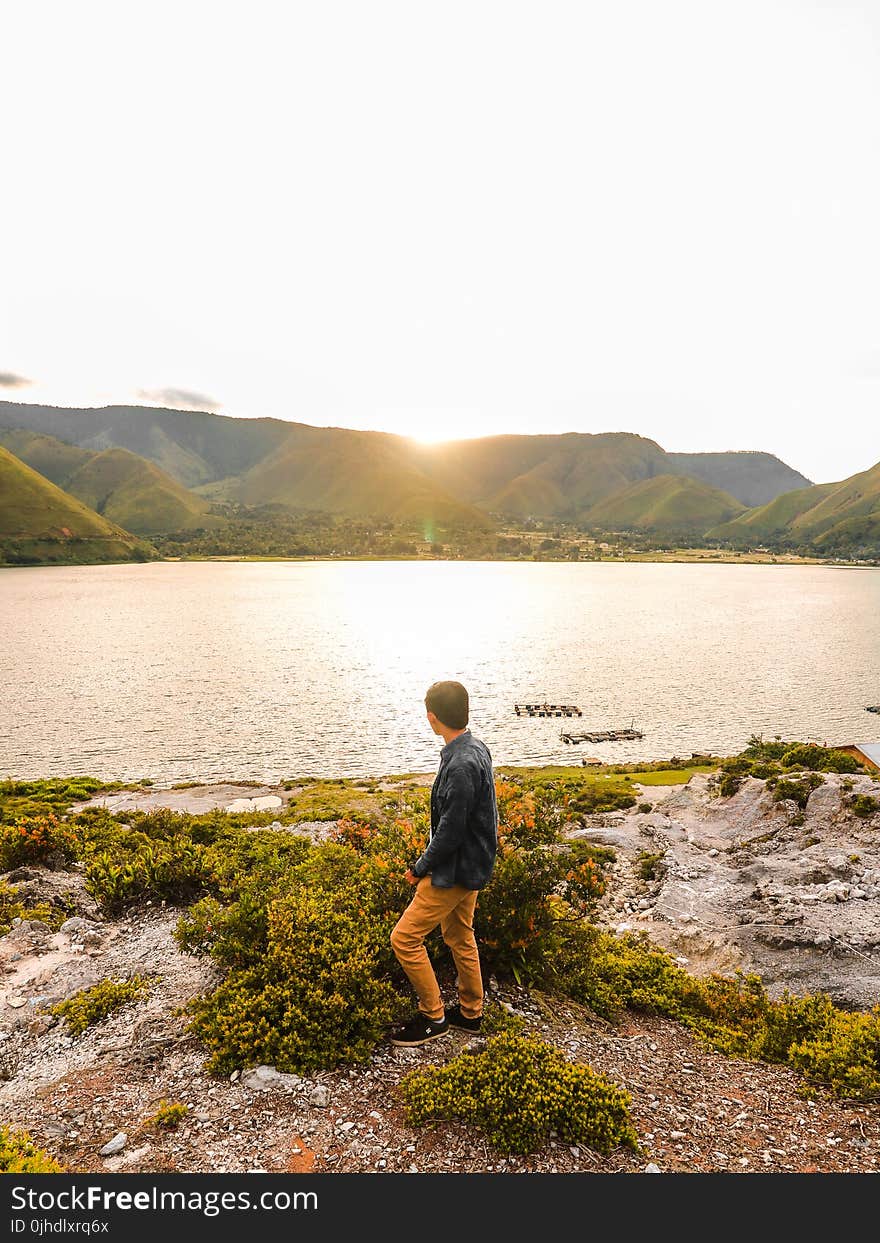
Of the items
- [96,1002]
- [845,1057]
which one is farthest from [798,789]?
[96,1002]

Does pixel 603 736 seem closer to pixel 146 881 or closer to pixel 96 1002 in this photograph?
pixel 146 881

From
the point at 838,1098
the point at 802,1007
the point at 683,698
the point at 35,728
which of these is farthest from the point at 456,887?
the point at 683,698

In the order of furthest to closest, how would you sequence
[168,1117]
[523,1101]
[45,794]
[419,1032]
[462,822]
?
[45,794]
[419,1032]
[462,822]
[168,1117]
[523,1101]

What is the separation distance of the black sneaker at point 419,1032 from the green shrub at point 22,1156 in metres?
3.49

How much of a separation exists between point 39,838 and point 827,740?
51.6 meters

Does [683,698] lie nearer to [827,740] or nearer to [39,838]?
[827,740]

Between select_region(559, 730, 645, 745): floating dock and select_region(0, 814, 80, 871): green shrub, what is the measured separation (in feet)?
128

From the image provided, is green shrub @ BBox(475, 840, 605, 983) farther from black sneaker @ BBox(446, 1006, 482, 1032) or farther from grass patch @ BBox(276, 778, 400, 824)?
grass patch @ BBox(276, 778, 400, 824)

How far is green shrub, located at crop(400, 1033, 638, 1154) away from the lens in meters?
6.07

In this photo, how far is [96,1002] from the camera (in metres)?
8.84

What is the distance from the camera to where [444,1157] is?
5.91 meters

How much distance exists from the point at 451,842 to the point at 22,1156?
4.78 meters

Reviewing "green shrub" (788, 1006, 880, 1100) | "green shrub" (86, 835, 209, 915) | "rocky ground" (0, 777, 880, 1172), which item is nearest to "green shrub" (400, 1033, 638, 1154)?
"rocky ground" (0, 777, 880, 1172)

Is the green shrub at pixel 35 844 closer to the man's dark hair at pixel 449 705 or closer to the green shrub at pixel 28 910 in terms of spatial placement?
the green shrub at pixel 28 910
